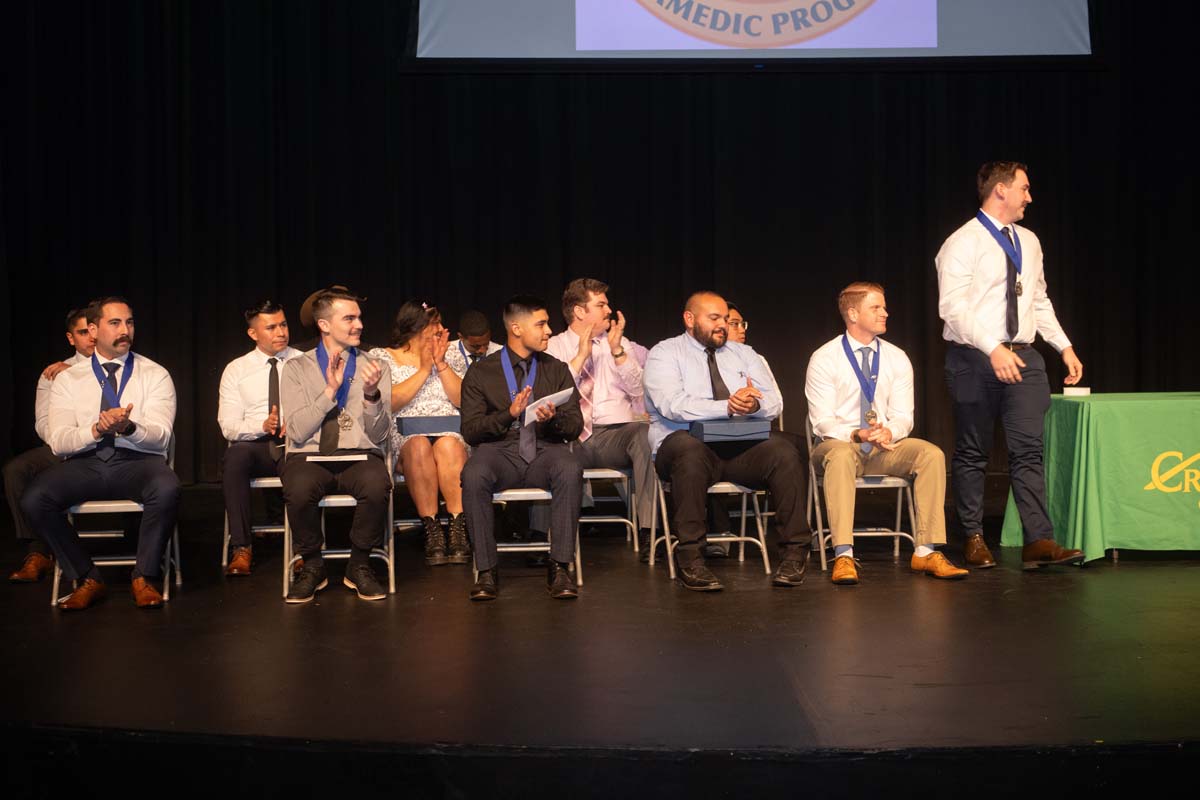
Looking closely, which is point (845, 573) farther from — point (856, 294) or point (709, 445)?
point (856, 294)

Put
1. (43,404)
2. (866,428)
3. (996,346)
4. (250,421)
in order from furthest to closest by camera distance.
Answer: (250,421), (43,404), (866,428), (996,346)

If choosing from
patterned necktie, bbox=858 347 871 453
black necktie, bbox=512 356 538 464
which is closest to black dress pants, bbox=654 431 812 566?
patterned necktie, bbox=858 347 871 453

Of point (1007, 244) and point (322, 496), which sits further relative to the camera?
point (1007, 244)

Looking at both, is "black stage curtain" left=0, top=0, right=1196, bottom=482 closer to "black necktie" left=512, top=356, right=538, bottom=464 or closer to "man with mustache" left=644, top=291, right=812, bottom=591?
"man with mustache" left=644, top=291, right=812, bottom=591

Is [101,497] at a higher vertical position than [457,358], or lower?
lower

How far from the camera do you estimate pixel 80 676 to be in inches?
131

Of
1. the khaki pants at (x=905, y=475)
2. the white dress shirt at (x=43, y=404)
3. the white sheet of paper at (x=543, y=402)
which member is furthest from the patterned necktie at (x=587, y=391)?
the white dress shirt at (x=43, y=404)

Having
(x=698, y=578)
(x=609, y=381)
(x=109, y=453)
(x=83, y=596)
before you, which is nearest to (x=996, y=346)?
(x=698, y=578)

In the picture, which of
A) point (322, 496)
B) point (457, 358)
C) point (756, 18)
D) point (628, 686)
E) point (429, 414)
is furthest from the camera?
point (756, 18)

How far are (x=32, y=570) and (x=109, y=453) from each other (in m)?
0.76

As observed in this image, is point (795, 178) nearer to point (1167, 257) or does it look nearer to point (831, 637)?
point (1167, 257)

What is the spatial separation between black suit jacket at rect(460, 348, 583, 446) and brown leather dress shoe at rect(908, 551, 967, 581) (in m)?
1.53

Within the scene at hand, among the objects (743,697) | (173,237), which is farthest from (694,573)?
(173,237)

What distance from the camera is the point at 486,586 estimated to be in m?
4.32
